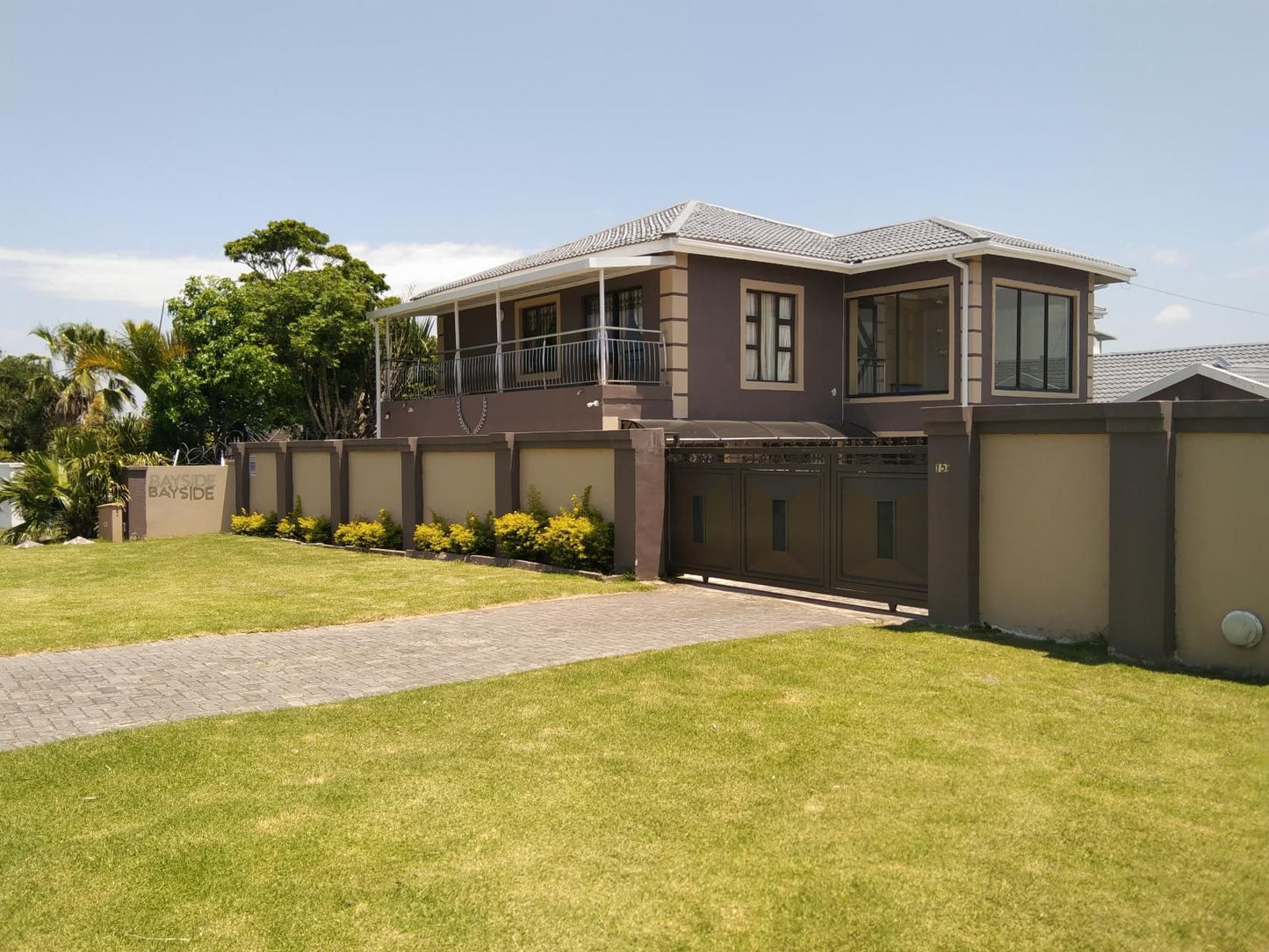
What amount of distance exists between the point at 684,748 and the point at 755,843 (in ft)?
4.70

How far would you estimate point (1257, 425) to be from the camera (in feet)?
25.6

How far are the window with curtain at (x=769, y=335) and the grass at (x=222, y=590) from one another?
7405 mm

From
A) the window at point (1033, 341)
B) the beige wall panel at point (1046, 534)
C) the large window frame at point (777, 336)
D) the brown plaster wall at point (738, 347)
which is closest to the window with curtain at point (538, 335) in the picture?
the brown plaster wall at point (738, 347)

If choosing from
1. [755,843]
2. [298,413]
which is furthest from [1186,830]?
[298,413]

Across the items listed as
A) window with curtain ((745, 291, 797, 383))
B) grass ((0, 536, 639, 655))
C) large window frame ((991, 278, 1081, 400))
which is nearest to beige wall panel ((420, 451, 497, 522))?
grass ((0, 536, 639, 655))

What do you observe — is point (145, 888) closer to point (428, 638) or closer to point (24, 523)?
point (428, 638)

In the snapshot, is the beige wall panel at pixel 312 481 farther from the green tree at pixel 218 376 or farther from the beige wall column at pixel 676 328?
the beige wall column at pixel 676 328

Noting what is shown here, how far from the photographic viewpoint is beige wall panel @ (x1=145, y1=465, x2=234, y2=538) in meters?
24.6

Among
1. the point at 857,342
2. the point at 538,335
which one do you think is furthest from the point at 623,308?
the point at 857,342

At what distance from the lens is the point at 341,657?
926 centimetres

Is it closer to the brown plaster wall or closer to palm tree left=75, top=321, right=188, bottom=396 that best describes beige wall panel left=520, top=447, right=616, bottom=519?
the brown plaster wall

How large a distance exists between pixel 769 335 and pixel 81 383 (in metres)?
28.2

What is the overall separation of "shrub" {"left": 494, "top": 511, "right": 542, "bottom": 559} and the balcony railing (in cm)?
352

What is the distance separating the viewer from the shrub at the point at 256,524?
80.2 ft
